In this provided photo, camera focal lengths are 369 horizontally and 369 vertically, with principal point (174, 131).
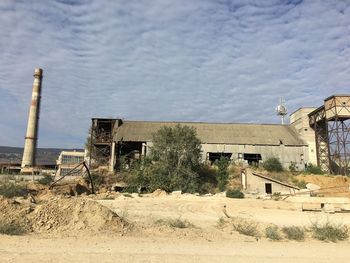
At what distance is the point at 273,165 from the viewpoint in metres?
51.5

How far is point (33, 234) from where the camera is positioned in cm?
1319

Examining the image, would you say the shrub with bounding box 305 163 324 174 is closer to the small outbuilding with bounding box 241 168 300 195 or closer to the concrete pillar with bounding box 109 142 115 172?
the small outbuilding with bounding box 241 168 300 195

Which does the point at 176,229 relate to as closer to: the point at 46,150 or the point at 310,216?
the point at 310,216

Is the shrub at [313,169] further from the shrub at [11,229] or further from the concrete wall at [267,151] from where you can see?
the shrub at [11,229]

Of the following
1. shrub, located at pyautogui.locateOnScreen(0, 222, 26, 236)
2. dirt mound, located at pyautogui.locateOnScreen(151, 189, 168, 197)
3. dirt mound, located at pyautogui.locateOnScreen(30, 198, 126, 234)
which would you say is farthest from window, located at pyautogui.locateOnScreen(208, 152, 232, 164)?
shrub, located at pyautogui.locateOnScreen(0, 222, 26, 236)

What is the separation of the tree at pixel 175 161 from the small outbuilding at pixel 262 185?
602 centimetres

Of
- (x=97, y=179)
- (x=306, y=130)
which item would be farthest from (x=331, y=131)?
(x=97, y=179)

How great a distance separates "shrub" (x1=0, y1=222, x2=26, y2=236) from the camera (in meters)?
13.0

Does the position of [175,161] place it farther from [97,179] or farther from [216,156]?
[216,156]

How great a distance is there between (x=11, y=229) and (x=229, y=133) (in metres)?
47.1

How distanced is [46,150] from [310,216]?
523 feet

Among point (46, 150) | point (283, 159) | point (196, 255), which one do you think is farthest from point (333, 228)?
point (46, 150)

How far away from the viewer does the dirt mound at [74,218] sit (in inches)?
547

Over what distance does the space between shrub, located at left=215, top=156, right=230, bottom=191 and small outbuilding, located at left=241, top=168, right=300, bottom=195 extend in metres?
2.89
